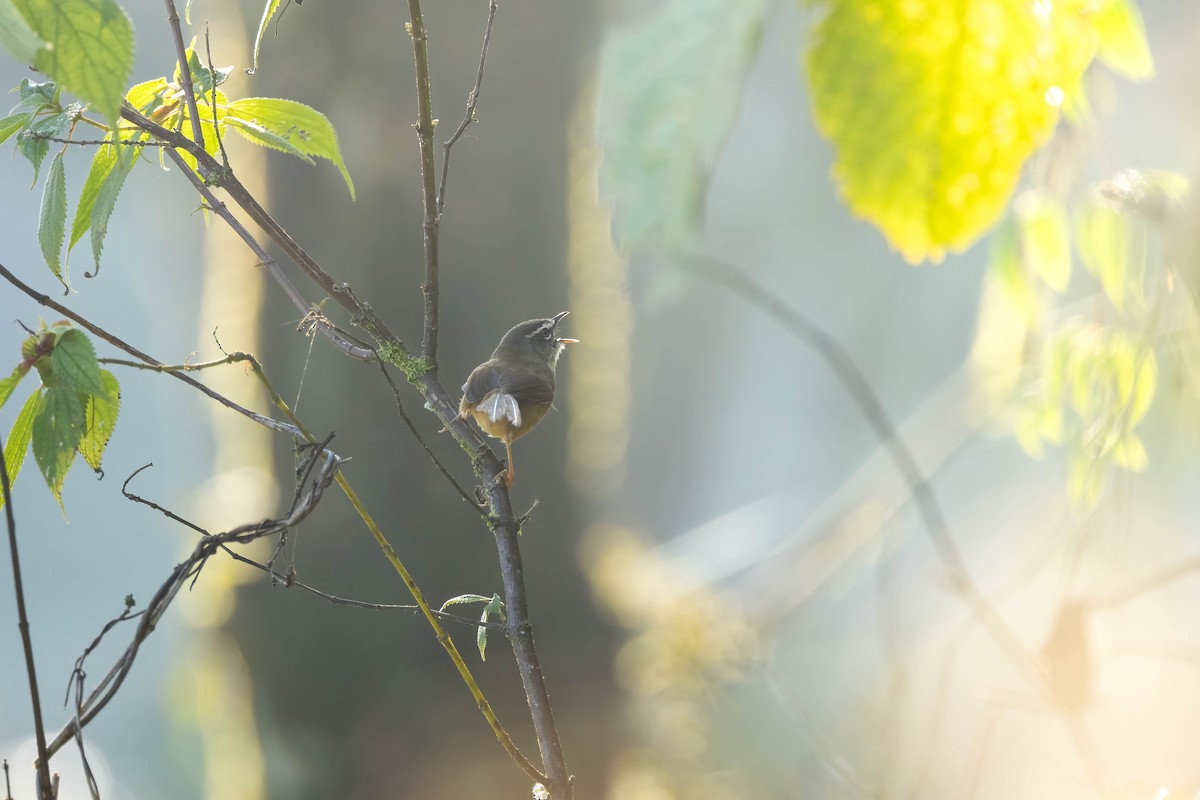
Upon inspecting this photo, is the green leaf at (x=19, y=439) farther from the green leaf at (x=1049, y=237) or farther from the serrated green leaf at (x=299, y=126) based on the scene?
the green leaf at (x=1049, y=237)

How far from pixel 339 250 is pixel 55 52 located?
1.55m

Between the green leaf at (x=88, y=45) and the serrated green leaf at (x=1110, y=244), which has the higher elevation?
the serrated green leaf at (x=1110, y=244)

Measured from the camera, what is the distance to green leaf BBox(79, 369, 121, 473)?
20.0 inches

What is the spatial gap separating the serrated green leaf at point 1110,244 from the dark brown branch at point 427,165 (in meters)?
0.35

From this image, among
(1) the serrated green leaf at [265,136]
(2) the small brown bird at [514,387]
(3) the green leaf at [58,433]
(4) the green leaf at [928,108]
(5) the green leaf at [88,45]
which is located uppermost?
(2) the small brown bird at [514,387]

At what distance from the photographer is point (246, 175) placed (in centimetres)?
175

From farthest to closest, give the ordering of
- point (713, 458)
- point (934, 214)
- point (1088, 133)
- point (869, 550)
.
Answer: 1. point (713, 458)
2. point (869, 550)
3. point (1088, 133)
4. point (934, 214)

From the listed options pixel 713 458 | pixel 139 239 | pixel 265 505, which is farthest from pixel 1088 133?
pixel 139 239

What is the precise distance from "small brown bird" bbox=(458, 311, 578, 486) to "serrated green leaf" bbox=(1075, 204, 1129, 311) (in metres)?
0.64

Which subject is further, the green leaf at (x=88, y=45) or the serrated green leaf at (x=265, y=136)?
the serrated green leaf at (x=265, y=136)

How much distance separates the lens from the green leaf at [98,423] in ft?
1.67

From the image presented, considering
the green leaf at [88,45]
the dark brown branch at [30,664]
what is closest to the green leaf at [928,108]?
the green leaf at [88,45]

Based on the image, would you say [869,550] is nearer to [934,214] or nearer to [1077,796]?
[1077,796]

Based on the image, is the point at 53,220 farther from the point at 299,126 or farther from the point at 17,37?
the point at 17,37
